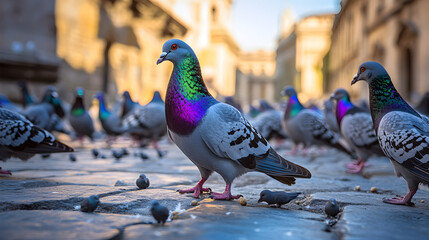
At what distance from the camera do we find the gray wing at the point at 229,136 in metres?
2.60

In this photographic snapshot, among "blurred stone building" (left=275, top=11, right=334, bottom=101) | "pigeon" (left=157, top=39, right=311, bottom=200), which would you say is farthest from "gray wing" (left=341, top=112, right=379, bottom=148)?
"blurred stone building" (left=275, top=11, right=334, bottom=101)

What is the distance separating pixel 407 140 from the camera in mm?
2664

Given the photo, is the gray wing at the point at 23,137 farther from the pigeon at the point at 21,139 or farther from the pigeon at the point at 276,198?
the pigeon at the point at 276,198

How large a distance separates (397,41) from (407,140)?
1340 cm

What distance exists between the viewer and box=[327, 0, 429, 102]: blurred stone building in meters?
11.9

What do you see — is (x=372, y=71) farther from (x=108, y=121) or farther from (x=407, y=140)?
(x=108, y=121)

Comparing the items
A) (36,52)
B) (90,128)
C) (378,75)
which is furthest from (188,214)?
(36,52)

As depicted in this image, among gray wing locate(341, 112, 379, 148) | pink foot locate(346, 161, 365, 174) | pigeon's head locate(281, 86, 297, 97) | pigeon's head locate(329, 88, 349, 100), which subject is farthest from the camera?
pigeon's head locate(281, 86, 297, 97)

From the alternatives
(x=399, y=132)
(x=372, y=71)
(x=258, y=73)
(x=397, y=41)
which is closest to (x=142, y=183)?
(x=399, y=132)

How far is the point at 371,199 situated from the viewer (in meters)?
2.92

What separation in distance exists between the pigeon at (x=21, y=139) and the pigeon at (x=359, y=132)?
314cm

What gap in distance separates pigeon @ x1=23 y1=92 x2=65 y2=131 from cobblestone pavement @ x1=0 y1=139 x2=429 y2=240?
2.57 meters

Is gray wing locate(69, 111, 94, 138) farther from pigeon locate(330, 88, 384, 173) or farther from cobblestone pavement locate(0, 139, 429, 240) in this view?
pigeon locate(330, 88, 384, 173)

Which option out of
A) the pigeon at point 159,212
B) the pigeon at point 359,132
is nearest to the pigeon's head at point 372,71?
the pigeon at point 359,132
